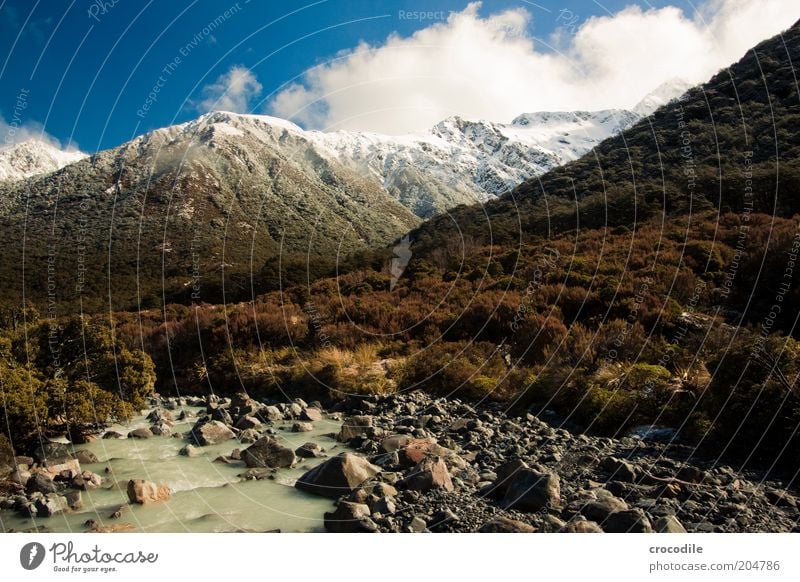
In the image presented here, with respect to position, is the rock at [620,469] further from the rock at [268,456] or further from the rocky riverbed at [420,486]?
the rock at [268,456]

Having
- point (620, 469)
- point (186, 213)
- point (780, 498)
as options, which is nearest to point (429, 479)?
point (620, 469)

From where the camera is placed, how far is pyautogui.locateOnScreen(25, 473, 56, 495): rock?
5.92 metres

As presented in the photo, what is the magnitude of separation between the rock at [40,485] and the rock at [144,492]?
1.04 metres

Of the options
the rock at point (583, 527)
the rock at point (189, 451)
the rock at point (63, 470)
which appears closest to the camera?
the rock at point (583, 527)

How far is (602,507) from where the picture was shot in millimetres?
4562

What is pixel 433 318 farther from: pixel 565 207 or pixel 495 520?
pixel 565 207

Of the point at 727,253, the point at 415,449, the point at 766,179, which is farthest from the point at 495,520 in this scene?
the point at 766,179

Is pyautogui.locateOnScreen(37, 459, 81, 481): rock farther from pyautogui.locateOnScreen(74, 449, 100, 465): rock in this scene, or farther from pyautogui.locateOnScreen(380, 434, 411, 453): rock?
pyautogui.locateOnScreen(380, 434, 411, 453): rock

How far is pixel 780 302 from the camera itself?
1126 centimetres

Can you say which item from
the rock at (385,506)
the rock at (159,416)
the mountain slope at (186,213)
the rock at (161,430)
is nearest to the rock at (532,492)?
the rock at (385,506)

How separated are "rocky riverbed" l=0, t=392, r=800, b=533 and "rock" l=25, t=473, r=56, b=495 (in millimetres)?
14

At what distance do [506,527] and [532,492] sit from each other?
2.27ft

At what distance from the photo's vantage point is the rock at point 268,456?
7.19 metres

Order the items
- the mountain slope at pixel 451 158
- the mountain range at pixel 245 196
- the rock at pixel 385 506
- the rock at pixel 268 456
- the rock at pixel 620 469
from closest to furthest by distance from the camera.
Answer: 1. the rock at pixel 385 506
2. the rock at pixel 620 469
3. the rock at pixel 268 456
4. the mountain slope at pixel 451 158
5. the mountain range at pixel 245 196
